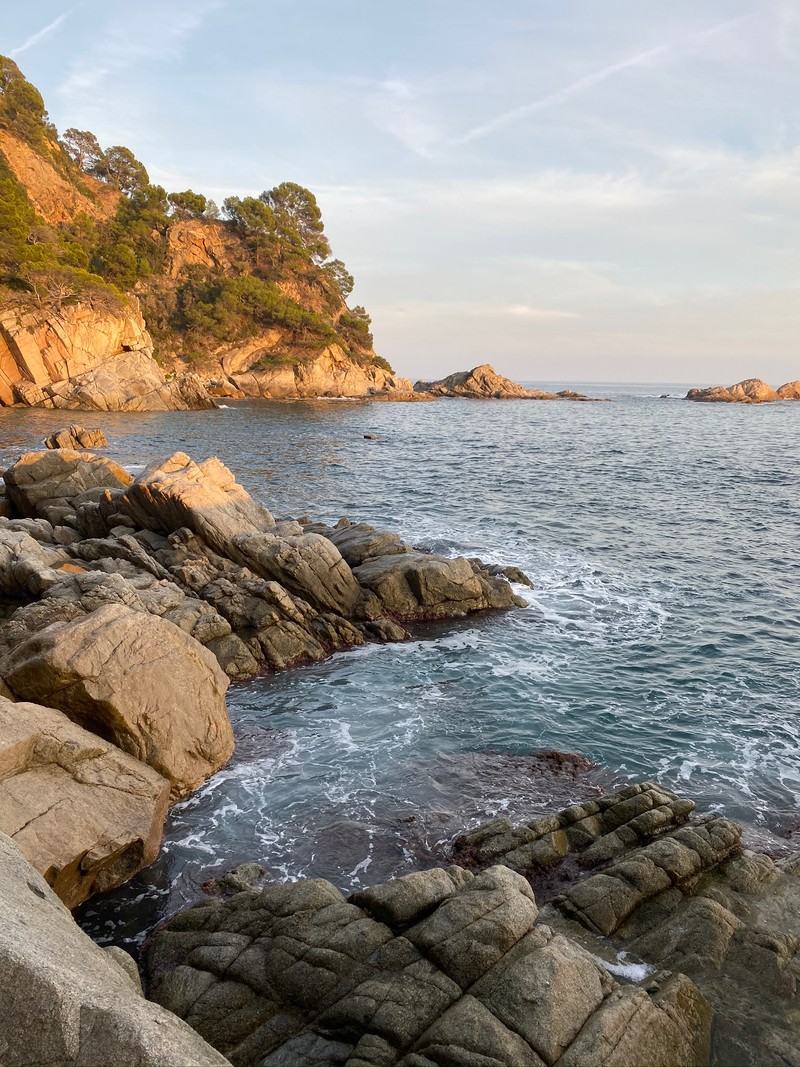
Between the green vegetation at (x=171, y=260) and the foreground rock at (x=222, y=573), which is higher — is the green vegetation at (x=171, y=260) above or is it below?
above

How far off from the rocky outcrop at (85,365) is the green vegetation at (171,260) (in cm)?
288

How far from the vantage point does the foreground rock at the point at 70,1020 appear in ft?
15.4

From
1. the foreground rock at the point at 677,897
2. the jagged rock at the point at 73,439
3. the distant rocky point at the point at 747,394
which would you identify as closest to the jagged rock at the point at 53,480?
the jagged rock at the point at 73,439

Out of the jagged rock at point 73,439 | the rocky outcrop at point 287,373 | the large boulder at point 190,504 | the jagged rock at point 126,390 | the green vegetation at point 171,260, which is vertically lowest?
the large boulder at point 190,504

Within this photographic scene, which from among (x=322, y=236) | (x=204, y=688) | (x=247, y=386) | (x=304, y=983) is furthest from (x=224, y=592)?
(x=322, y=236)

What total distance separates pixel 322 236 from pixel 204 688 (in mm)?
130259

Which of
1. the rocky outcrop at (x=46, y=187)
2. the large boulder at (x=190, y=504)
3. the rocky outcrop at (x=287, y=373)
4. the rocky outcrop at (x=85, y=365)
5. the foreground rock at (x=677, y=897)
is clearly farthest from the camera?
the rocky outcrop at (x=287, y=373)

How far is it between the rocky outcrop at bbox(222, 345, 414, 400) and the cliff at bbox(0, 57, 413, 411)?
217mm

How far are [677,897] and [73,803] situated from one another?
9061mm

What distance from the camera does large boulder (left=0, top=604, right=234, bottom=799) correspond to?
12461mm

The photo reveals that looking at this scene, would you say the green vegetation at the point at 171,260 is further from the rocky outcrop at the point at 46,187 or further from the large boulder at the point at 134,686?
the large boulder at the point at 134,686

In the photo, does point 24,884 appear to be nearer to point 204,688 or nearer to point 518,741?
point 204,688

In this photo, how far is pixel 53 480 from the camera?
2941 centimetres

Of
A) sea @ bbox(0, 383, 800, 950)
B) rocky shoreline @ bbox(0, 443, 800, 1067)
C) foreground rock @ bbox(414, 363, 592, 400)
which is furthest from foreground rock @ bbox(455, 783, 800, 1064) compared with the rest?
foreground rock @ bbox(414, 363, 592, 400)
